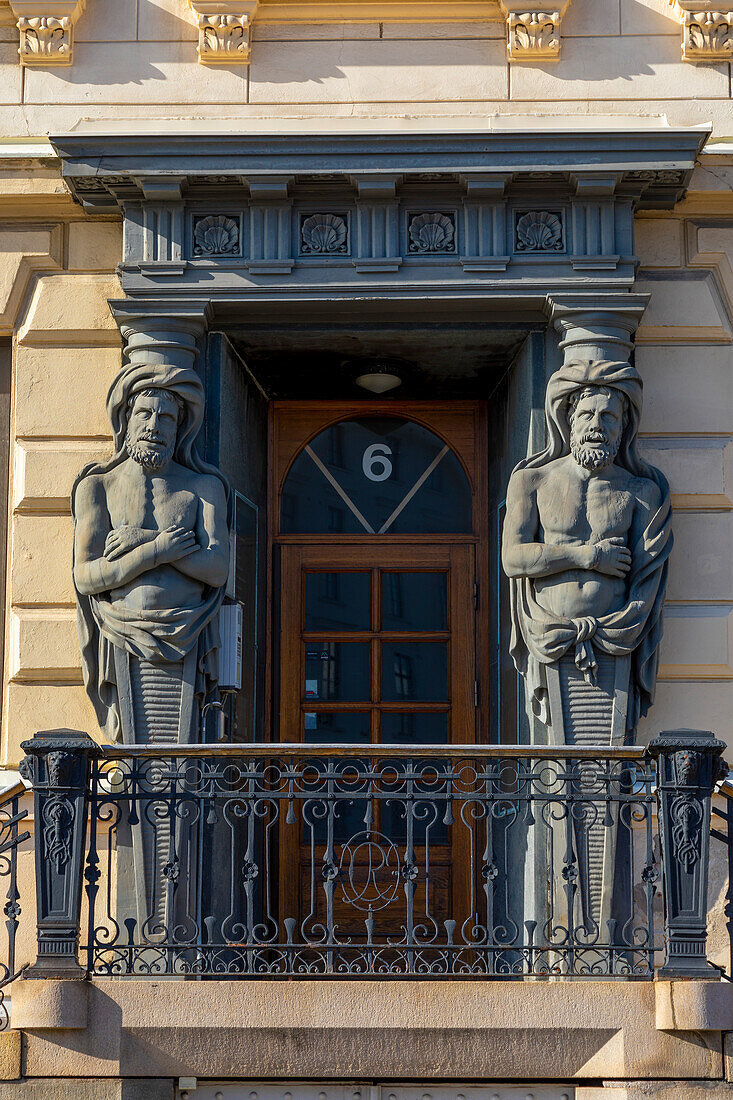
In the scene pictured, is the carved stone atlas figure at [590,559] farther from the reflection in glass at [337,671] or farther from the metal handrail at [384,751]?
the reflection in glass at [337,671]

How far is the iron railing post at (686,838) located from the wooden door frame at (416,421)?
99.8 inches

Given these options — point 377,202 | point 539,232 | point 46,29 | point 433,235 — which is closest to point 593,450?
point 539,232

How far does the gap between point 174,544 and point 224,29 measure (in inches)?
123

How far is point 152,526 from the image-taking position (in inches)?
332

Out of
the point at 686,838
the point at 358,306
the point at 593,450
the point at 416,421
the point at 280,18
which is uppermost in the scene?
the point at 280,18

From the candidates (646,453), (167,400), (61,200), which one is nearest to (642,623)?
(646,453)

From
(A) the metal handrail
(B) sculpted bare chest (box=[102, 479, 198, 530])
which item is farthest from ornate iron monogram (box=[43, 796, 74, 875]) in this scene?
(B) sculpted bare chest (box=[102, 479, 198, 530])

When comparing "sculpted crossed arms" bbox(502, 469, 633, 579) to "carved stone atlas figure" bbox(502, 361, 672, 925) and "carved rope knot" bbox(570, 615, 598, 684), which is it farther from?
"carved rope knot" bbox(570, 615, 598, 684)

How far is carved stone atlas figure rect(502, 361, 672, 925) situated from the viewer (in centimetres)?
829

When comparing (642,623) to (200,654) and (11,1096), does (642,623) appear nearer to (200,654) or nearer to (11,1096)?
(200,654)

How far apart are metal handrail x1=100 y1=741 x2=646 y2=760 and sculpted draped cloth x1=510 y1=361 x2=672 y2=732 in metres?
1.04

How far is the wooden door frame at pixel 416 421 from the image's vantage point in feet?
31.3

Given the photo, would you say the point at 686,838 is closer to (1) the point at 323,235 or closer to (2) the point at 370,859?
(2) the point at 370,859

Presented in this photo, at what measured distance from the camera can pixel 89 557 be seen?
8.48m
